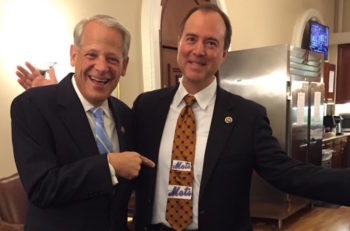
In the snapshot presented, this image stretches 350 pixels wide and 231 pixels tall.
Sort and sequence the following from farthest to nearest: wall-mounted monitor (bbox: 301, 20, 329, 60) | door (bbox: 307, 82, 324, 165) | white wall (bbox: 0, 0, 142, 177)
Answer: wall-mounted monitor (bbox: 301, 20, 329, 60)
door (bbox: 307, 82, 324, 165)
white wall (bbox: 0, 0, 142, 177)

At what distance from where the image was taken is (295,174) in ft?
4.64

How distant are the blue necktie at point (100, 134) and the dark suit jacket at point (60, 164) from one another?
5 centimetres

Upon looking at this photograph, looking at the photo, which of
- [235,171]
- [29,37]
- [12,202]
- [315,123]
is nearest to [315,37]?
[315,123]

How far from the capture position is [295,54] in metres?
4.16

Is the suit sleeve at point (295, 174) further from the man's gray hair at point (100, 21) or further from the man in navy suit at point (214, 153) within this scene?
the man's gray hair at point (100, 21)

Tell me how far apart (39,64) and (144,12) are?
1285 mm

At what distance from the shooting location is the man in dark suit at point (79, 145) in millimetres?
1116

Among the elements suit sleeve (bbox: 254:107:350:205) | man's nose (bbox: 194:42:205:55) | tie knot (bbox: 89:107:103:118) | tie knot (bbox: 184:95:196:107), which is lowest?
suit sleeve (bbox: 254:107:350:205)

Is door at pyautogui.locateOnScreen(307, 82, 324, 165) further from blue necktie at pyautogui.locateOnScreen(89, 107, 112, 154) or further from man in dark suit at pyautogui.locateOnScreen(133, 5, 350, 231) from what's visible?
blue necktie at pyautogui.locateOnScreen(89, 107, 112, 154)

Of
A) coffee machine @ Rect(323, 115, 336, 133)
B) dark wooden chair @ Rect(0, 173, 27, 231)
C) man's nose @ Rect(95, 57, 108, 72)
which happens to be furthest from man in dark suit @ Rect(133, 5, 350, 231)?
coffee machine @ Rect(323, 115, 336, 133)

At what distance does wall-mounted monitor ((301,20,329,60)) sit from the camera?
259 inches

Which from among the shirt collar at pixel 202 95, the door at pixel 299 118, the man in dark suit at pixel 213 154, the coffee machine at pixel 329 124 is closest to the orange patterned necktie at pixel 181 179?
the man in dark suit at pixel 213 154

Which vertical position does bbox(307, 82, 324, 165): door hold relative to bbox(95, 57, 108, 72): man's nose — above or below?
below

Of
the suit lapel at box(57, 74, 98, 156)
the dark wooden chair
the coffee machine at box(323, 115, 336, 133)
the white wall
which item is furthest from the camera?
the coffee machine at box(323, 115, 336, 133)
